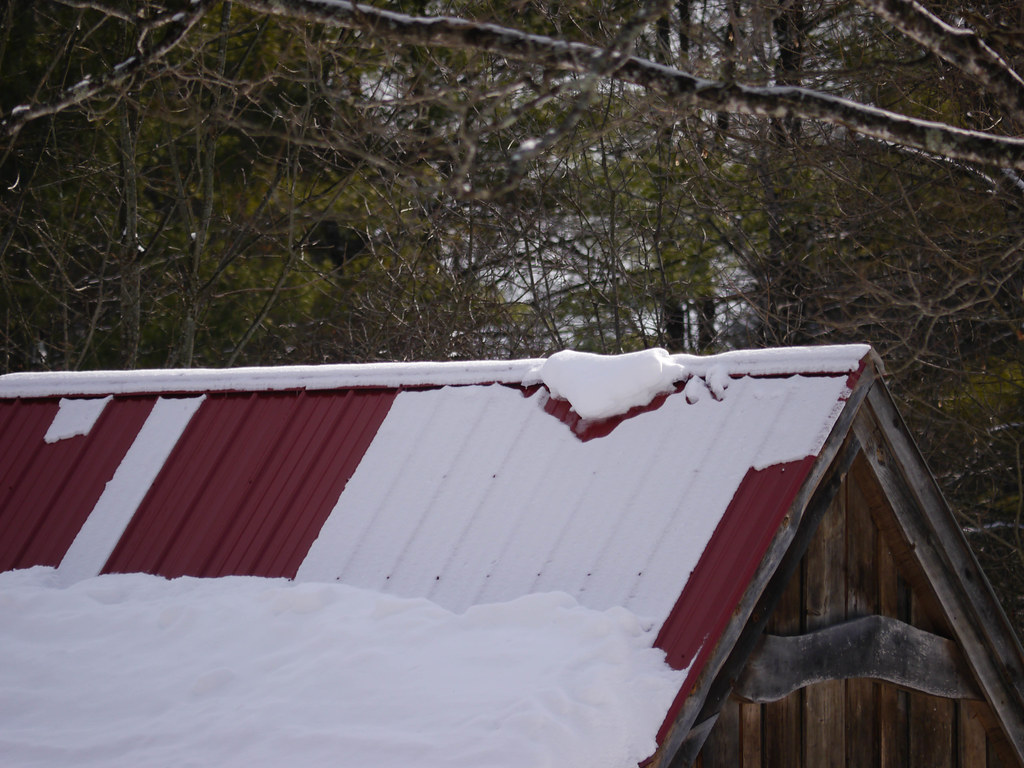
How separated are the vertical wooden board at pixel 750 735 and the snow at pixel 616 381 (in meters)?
1.26

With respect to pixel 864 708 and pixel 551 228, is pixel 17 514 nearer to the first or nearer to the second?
pixel 864 708

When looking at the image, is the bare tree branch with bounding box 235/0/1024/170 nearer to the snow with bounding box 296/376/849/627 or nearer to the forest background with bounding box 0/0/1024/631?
the snow with bounding box 296/376/849/627

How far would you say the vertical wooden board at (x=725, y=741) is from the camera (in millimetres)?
4070

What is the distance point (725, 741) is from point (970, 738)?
63.8 inches

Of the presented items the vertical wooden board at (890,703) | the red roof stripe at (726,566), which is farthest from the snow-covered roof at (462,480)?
the vertical wooden board at (890,703)

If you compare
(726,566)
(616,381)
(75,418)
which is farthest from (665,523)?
(75,418)

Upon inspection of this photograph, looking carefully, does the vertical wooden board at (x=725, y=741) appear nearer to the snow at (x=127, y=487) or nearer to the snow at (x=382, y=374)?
the snow at (x=382, y=374)

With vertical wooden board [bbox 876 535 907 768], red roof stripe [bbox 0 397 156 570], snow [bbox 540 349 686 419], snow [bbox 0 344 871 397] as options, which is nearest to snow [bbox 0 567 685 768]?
snow [bbox 540 349 686 419]

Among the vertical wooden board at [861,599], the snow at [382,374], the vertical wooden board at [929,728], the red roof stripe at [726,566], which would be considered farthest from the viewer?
the vertical wooden board at [929,728]

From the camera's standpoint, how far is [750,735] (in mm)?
4266

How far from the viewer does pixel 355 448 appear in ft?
16.9

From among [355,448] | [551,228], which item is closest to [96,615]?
[355,448]

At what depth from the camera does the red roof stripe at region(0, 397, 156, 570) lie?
570 centimetres

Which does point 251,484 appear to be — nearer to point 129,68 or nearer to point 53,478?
point 53,478
